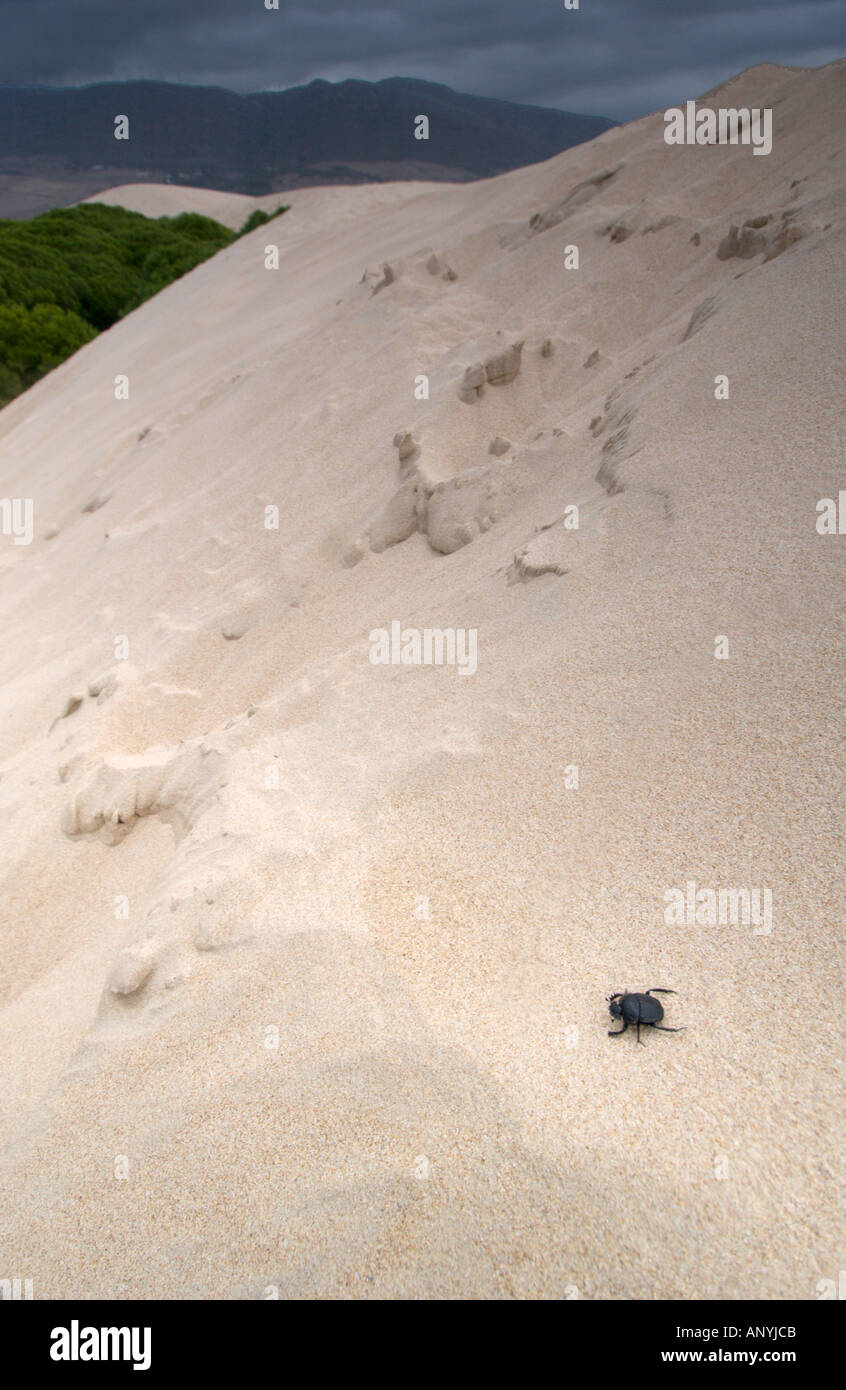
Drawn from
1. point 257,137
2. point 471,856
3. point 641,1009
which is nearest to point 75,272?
point 471,856

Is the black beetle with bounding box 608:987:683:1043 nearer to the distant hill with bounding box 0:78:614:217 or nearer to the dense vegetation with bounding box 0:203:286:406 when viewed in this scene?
the dense vegetation with bounding box 0:203:286:406

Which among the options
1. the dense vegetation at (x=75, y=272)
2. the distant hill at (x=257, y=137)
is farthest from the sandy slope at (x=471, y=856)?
the distant hill at (x=257, y=137)

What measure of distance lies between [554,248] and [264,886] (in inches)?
265

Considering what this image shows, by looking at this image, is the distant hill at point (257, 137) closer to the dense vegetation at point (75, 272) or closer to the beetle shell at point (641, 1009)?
the dense vegetation at point (75, 272)

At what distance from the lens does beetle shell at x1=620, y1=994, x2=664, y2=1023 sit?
75.7 inches

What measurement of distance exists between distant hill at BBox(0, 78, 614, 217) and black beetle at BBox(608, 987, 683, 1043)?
96.5 m

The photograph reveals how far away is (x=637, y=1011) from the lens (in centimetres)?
193

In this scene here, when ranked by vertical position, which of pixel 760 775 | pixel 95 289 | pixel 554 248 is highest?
pixel 95 289

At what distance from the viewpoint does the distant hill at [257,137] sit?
345ft

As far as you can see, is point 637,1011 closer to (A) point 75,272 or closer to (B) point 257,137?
(A) point 75,272

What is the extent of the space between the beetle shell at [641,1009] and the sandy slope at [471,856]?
0.22 ft
